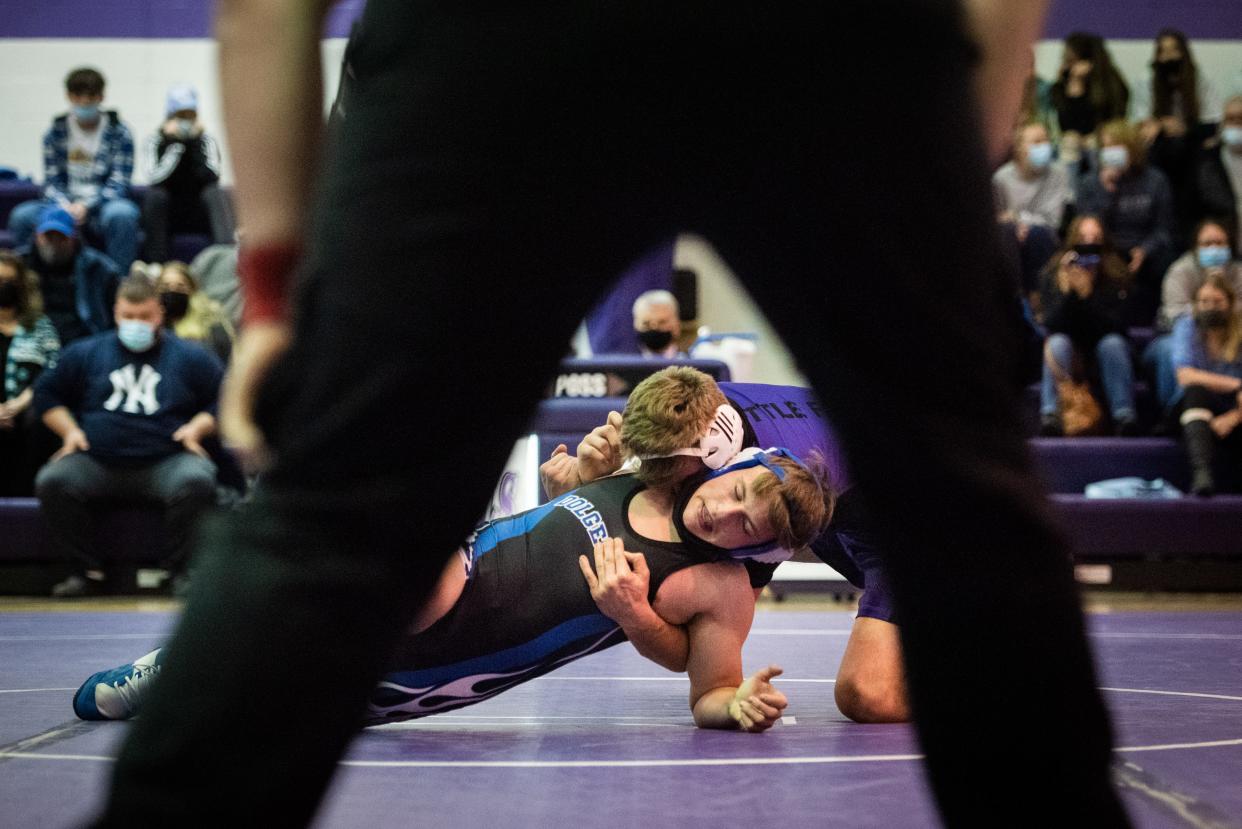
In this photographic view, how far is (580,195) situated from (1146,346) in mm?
6786

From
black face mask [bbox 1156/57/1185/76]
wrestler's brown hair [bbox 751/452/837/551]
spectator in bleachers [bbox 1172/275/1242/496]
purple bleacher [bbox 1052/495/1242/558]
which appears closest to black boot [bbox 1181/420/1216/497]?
spectator in bleachers [bbox 1172/275/1242/496]

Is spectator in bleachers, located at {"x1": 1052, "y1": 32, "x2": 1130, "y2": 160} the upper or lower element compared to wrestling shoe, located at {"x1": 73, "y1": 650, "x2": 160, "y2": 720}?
upper

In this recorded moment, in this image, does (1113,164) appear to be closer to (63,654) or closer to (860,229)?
→ (63,654)

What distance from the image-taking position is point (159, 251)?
796cm

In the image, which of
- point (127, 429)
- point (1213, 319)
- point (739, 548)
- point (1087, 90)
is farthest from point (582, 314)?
point (1087, 90)

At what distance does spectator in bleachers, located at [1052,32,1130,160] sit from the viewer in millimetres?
8430

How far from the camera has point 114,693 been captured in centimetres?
245

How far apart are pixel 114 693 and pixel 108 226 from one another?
581 centimetres

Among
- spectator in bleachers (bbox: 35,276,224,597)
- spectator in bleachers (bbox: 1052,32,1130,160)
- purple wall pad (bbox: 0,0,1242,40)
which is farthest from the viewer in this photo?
purple wall pad (bbox: 0,0,1242,40)

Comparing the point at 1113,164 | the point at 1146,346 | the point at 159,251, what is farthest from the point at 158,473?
the point at 1113,164

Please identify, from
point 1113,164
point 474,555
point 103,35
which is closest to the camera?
→ point 474,555

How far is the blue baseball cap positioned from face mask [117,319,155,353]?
1197 millimetres

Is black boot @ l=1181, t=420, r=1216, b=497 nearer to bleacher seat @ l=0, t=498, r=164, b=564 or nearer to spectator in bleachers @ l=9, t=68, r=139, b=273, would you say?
bleacher seat @ l=0, t=498, r=164, b=564

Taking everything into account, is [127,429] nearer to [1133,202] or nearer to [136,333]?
[136,333]
